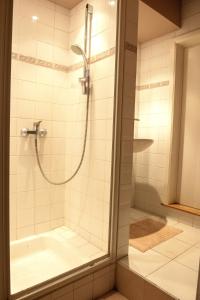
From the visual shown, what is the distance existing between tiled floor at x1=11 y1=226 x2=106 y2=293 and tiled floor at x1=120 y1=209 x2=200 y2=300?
0.95ft

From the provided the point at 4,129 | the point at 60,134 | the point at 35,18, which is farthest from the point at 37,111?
the point at 4,129

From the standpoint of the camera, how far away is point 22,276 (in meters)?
1.50

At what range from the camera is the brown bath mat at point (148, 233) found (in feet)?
6.01

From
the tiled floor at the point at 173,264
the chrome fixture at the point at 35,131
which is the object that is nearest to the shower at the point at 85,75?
the chrome fixture at the point at 35,131

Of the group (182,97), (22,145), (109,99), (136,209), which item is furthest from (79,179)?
(182,97)

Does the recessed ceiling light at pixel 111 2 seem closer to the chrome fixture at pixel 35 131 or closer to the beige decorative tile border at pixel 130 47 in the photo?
the beige decorative tile border at pixel 130 47

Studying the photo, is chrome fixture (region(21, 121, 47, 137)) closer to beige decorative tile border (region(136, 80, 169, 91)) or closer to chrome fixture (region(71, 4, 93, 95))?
chrome fixture (region(71, 4, 93, 95))

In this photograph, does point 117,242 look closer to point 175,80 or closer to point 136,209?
point 136,209

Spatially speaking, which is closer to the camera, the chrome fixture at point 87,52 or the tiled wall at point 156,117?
the chrome fixture at point 87,52

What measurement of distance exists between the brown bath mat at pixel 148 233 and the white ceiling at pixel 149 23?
206cm

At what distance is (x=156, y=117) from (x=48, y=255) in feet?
5.97

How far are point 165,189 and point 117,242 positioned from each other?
1.08 meters

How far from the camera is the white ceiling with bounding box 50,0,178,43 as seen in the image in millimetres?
1967

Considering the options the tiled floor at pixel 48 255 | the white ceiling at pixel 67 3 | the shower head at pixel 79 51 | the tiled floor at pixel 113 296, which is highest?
the white ceiling at pixel 67 3
